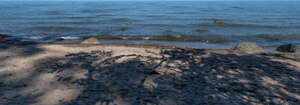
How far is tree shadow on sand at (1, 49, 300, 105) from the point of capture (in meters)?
3.44

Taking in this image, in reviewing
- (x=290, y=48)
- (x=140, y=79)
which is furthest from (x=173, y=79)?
(x=290, y=48)

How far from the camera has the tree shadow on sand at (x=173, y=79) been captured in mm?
3444

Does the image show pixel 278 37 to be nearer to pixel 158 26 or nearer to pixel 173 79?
pixel 158 26

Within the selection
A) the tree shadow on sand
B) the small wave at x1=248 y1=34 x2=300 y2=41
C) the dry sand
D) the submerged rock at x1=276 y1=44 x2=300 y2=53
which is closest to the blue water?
the small wave at x1=248 y1=34 x2=300 y2=41

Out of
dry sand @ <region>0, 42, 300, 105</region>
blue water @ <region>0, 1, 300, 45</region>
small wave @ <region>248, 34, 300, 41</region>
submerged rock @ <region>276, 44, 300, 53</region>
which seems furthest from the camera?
blue water @ <region>0, 1, 300, 45</region>

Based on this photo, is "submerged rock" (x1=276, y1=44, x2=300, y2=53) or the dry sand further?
"submerged rock" (x1=276, y1=44, x2=300, y2=53)

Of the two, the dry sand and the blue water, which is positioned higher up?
the dry sand

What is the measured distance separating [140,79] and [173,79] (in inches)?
24.2

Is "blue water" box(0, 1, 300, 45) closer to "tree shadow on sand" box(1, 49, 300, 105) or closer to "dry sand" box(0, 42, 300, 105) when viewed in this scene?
"dry sand" box(0, 42, 300, 105)

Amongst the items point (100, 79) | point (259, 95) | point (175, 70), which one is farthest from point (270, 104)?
point (100, 79)

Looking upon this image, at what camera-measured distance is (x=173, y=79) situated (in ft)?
14.0

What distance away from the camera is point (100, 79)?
13.7 ft

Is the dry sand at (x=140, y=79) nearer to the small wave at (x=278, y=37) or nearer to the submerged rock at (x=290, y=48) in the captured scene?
the submerged rock at (x=290, y=48)

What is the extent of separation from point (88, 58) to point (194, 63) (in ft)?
8.47
